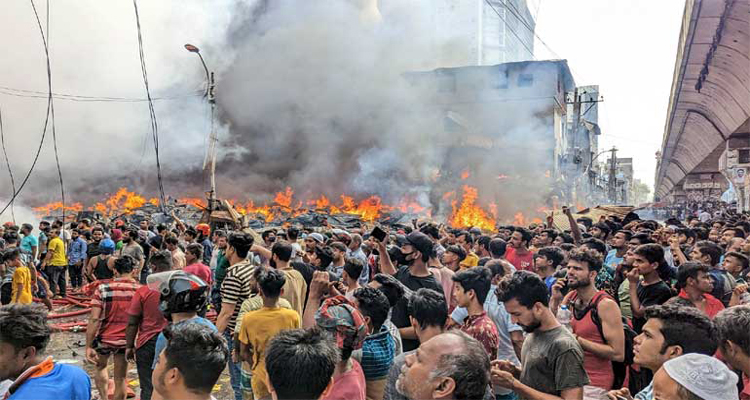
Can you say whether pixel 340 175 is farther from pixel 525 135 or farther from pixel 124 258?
pixel 124 258

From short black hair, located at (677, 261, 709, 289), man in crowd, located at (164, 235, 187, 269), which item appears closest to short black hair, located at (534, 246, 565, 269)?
short black hair, located at (677, 261, 709, 289)

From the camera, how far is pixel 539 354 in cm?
259

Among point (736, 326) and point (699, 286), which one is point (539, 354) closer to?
point (736, 326)

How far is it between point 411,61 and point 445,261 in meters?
29.0

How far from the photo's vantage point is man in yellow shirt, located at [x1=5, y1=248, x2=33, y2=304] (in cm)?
595

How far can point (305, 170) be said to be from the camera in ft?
98.7

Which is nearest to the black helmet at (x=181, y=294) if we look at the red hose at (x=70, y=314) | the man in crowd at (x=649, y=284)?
the man in crowd at (x=649, y=284)

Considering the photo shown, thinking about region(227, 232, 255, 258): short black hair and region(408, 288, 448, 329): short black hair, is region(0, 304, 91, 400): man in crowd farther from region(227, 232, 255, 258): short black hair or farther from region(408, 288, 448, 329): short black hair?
region(227, 232, 255, 258): short black hair

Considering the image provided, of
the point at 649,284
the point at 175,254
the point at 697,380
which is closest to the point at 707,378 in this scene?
the point at 697,380

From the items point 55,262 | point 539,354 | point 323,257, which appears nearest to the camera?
point 539,354

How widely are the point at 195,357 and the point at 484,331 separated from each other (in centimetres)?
165

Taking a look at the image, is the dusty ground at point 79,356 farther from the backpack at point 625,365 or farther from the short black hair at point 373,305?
the backpack at point 625,365

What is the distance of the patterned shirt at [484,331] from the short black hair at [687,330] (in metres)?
0.91

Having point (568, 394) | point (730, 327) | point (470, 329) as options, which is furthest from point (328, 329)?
point (730, 327)
